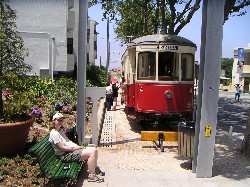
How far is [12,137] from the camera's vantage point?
7.58 meters

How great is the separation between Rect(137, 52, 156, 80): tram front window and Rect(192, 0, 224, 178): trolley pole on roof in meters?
4.38

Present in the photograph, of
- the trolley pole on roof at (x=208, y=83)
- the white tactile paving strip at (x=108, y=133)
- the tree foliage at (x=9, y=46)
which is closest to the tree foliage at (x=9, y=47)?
the tree foliage at (x=9, y=46)

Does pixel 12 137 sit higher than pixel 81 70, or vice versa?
pixel 81 70

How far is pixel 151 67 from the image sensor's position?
1202 cm

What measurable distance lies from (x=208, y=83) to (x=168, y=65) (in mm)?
4640

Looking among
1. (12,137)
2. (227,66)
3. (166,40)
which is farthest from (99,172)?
(227,66)

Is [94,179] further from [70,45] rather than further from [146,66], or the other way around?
[70,45]

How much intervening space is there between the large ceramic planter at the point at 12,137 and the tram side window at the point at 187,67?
6231 mm

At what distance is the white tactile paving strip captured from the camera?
1057 cm

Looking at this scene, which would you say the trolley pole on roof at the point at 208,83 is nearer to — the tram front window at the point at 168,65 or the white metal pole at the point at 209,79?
the white metal pole at the point at 209,79

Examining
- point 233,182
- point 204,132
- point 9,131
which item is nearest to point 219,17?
point 204,132

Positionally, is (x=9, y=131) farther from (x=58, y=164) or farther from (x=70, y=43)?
(x=70, y=43)

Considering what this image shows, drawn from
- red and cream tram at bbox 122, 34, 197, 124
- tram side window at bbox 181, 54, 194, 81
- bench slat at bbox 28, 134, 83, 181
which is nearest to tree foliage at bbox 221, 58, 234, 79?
tram side window at bbox 181, 54, 194, 81

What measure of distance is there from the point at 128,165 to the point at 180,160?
1.49 metres
